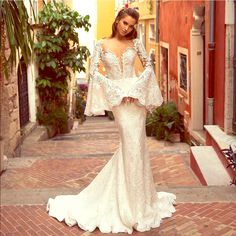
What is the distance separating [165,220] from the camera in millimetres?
4496

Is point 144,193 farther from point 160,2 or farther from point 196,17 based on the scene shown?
point 160,2

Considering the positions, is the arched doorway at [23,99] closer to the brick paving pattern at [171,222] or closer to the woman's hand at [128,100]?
the brick paving pattern at [171,222]

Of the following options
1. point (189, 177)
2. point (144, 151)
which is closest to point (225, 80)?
point (189, 177)

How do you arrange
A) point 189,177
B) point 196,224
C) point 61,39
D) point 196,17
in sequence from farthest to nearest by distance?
point 61,39 < point 196,17 < point 189,177 < point 196,224

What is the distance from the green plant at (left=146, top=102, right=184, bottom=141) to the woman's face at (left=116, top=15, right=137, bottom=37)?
7.39 m

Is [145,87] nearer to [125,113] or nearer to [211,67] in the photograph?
[125,113]

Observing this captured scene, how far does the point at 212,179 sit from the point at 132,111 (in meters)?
2.34

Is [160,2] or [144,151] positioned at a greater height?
[160,2]

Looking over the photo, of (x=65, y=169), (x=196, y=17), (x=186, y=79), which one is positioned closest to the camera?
(x=65, y=169)

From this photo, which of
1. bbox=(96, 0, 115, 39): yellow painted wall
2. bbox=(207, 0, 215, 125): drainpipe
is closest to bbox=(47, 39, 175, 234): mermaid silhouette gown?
bbox=(207, 0, 215, 125): drainpipe

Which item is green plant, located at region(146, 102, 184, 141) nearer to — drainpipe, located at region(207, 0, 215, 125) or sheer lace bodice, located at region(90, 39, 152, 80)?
drainpipe, located at region(207, 0, 215, 125)

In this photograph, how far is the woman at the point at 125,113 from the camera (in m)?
4.28

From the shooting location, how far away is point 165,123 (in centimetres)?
1171

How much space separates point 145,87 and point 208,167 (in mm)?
2753
